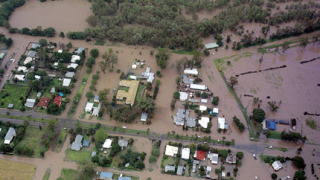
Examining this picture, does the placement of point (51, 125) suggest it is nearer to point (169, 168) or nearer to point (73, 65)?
point (73, 65)

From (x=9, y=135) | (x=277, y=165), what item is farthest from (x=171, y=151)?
(x=9, y=135)

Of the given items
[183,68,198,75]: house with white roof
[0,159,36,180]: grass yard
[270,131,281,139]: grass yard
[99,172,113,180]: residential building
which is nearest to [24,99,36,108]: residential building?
[0,159,36,180]: grass yard

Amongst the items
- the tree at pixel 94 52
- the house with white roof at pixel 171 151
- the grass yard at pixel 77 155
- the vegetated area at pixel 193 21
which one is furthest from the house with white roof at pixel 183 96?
the tree at pixel 94 52

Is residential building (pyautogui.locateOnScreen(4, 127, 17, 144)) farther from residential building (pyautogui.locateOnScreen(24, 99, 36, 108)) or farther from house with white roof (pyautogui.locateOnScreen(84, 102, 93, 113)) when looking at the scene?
house with white roof (pyautogui.locateOnScreen(84, 102, 93, 113))

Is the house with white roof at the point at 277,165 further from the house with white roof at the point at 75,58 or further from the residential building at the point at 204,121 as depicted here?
the house with white roof at the point at 75,58

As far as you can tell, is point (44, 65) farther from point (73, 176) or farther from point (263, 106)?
point (263, 106)
